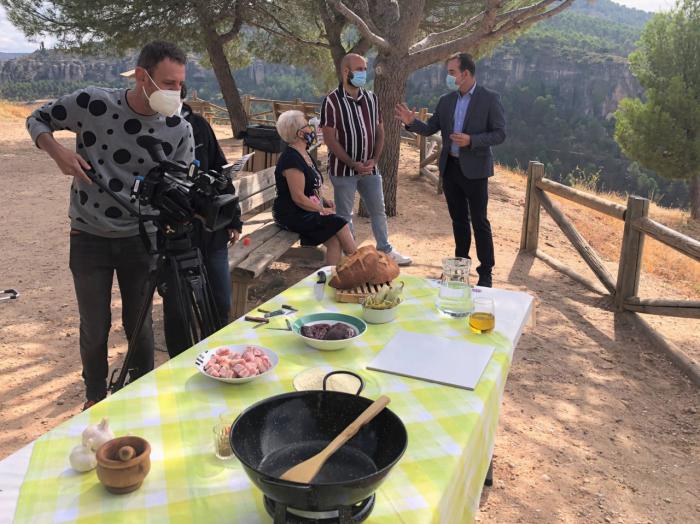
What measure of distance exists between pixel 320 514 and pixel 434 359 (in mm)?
915

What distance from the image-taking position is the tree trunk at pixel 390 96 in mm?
7270

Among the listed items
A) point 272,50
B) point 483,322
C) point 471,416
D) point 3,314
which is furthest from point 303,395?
point 272,50

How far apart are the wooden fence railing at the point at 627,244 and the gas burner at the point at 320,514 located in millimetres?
4030

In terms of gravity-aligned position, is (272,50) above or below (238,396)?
above

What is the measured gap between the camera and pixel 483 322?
2.17 metres

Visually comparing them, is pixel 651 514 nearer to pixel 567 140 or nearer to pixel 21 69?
pixel 567 140

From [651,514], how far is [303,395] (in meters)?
2.17

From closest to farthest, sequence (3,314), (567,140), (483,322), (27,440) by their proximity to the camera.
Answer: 1. (483,322)
2. (27,440)
3. (3,314)
4. (567,140)

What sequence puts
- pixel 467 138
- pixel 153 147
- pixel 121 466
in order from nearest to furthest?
pixel 121 466, pixel 153 147, pixel 467 138

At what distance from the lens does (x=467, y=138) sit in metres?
4.68

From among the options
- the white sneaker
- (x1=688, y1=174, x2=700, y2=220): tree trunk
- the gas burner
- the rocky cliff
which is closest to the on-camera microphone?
the gas burner

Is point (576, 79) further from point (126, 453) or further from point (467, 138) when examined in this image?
point (126, 453)

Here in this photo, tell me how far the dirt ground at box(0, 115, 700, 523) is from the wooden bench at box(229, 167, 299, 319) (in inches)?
24.1

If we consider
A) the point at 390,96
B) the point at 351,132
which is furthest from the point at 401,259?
the point at 390,96
